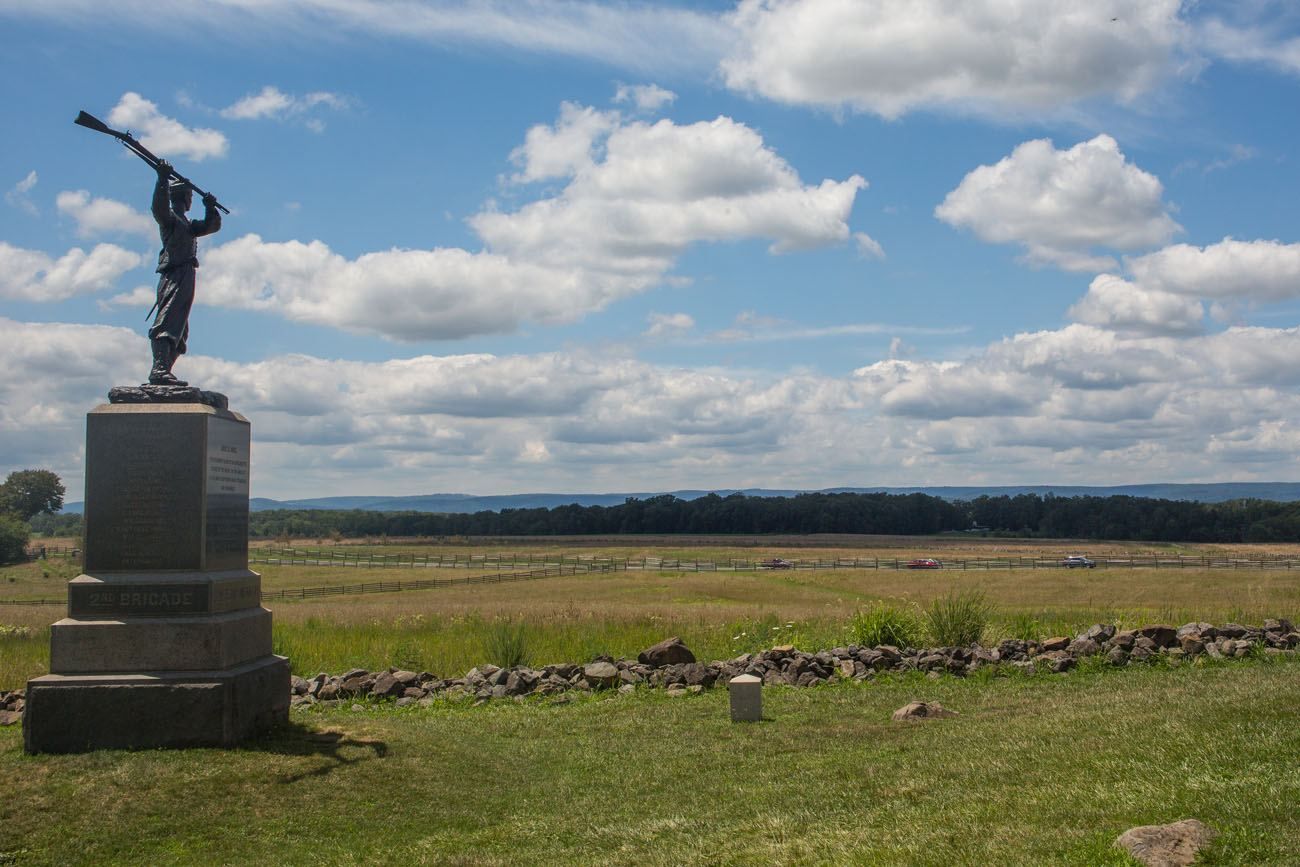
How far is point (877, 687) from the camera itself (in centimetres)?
1548

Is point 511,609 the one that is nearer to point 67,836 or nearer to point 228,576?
point 228,576

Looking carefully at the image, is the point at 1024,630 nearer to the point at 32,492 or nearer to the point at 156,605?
the point at 156,605

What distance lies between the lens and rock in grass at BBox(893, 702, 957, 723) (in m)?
12.8

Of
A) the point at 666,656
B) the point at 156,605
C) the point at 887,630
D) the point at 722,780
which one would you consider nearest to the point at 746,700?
the point at 722,780

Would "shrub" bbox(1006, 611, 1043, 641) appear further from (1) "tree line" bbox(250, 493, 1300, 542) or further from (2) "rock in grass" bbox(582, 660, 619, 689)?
(1) "tree line" bbox(250, 493, 1300, 542)

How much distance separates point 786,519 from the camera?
16300 centimetres

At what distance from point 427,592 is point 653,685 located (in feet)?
136

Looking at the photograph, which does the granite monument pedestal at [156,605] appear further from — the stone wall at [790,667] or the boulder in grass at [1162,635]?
the boulder in grass at [1162,635]

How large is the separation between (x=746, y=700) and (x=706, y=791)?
3429mm

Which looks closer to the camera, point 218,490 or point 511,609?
point 218,490

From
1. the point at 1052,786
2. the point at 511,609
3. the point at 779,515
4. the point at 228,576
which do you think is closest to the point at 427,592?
the point at 511,609

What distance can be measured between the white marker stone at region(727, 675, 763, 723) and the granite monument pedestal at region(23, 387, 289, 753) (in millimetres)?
5220

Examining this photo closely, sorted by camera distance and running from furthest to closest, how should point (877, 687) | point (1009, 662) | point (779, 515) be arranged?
point (779, 515) < point (1009, 662) < point (877, 687)

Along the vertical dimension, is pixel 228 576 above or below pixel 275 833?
above
